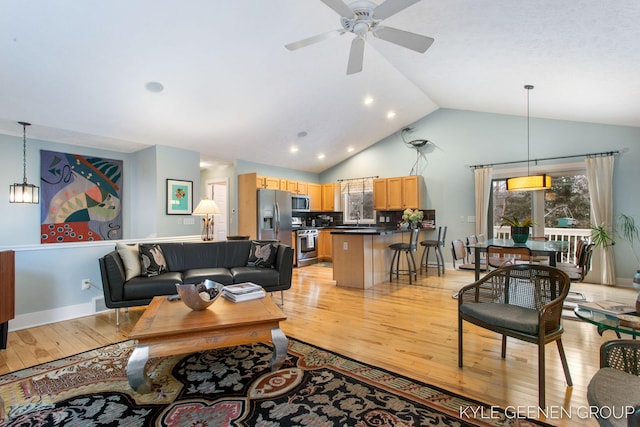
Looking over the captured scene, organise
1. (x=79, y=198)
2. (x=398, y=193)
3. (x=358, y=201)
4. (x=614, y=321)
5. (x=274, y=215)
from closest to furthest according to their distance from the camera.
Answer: (x=614, y=321)
(x=79, y=198)
(x=274, y=215)
(x=398, y=193)
(x=358, y=201)

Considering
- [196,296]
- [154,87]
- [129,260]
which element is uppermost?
[154,87]

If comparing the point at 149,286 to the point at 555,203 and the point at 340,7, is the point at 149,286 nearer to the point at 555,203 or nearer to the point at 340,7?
the point at 340,7

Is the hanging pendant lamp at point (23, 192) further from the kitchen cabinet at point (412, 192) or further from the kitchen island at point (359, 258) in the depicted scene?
the kitchen cabinet at point (412, 192)

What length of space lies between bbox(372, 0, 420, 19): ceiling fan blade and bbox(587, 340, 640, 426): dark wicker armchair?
2.32 m

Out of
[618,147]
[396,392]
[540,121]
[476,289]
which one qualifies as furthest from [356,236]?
[618,147]

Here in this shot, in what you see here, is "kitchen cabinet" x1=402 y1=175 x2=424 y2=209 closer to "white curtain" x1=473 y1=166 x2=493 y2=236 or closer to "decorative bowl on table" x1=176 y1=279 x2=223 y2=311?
"white curtain" x1=473 y1=166 x2=493 y2=236

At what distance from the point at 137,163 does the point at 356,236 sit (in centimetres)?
428

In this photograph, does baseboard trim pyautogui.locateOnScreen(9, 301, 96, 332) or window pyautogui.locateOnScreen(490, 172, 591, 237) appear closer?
baseboard trim pyautogui.locateOnScreen(9, 301, 96, 332)

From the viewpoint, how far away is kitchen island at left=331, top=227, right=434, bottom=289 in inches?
194

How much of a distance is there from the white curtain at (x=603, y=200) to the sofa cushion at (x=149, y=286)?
6455 mm

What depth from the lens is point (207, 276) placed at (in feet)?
11.8

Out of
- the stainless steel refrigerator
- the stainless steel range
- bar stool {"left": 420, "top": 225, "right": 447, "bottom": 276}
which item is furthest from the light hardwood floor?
the stainless steel range

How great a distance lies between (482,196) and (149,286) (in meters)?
6.00

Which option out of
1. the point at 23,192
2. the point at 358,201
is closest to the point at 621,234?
the point at 358,201
